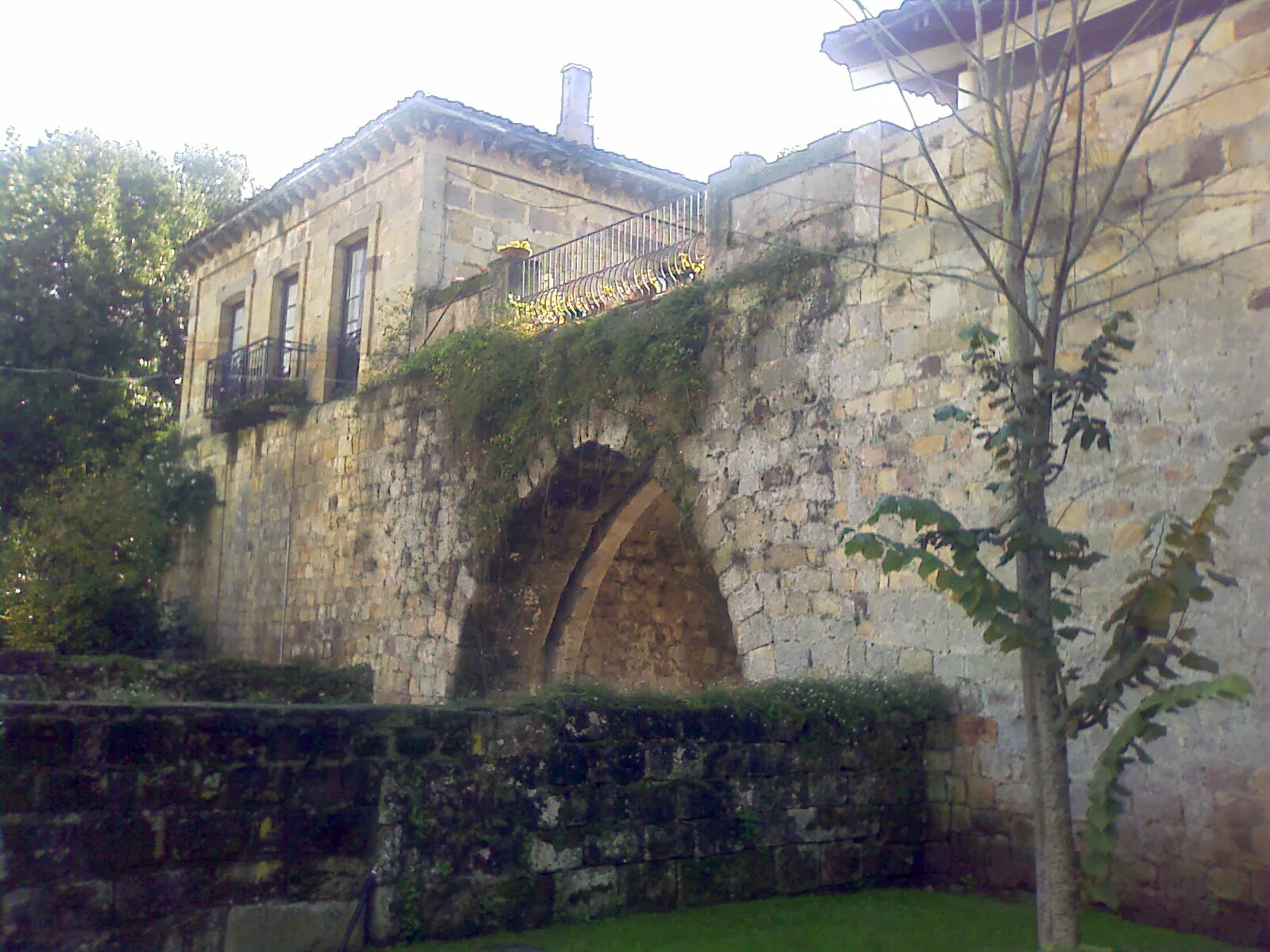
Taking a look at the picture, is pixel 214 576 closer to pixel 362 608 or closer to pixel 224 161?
pixel 362 608

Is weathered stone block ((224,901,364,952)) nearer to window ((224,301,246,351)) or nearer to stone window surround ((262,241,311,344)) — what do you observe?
stone window surround ((262,241,311,344))

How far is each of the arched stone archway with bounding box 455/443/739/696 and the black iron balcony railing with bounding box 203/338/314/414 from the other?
16.0 ft

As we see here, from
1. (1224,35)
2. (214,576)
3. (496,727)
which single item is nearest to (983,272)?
(1224,35)

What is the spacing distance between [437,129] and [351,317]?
2595 mm

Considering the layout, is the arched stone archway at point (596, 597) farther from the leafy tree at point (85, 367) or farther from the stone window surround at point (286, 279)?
the leafy tree at point (85, 367)

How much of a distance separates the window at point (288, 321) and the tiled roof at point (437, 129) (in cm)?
102

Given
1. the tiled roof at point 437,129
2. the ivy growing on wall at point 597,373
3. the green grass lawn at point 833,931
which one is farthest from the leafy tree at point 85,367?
the green grass lawn at point 833,931

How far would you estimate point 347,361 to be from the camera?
14023 millimetres

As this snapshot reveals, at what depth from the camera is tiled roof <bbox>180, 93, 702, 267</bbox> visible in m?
12.9

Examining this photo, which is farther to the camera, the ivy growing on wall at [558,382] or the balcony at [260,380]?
the balcony at [260,380]

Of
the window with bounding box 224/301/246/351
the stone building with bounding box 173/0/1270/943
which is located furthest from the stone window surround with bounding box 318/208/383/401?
the window with bounding box 224/301/246/351

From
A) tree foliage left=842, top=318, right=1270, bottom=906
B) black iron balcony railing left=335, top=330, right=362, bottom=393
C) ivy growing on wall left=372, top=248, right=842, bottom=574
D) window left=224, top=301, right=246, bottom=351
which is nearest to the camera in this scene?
tree foliage left=842, top=318, right=1270, bottom=906

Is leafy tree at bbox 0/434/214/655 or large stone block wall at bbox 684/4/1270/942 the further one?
leafy tree at bbox 0/434/214/655

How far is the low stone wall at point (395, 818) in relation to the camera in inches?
151
